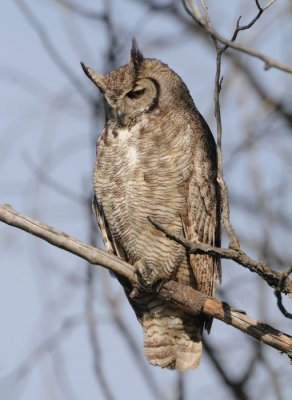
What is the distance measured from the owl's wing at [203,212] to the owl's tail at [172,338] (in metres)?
0.28

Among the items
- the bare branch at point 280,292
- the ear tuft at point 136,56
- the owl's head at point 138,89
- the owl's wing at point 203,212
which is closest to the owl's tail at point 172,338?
the owl's wing at point 203,212

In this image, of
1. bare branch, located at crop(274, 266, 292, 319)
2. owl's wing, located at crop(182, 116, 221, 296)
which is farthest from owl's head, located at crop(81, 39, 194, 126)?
bare branch, located at crop(274, 266, 292, 319)

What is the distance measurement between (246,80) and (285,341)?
4663 millimetres

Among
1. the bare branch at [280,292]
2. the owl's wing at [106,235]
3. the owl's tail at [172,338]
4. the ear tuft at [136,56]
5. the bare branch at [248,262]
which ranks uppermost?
the ear tuft at [136,56]

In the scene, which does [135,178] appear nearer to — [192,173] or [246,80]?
[192,173]

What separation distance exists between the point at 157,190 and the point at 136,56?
0.94 m

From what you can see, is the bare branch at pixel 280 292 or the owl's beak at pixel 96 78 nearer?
the bare branch at pixel 280 292

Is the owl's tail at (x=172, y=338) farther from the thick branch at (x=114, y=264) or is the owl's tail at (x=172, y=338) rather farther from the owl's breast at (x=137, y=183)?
the thick branch at (x=114, y=264)

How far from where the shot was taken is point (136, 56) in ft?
16.1

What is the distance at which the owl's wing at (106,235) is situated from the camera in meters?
4.90

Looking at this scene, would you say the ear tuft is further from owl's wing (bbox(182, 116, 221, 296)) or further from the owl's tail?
the owl's tail

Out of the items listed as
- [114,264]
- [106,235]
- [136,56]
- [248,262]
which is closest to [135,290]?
[114,264]

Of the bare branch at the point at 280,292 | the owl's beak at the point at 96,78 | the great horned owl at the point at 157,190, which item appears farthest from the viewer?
the owl's beak at the point at 96,78

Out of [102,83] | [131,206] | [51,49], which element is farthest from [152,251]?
[51,49]
